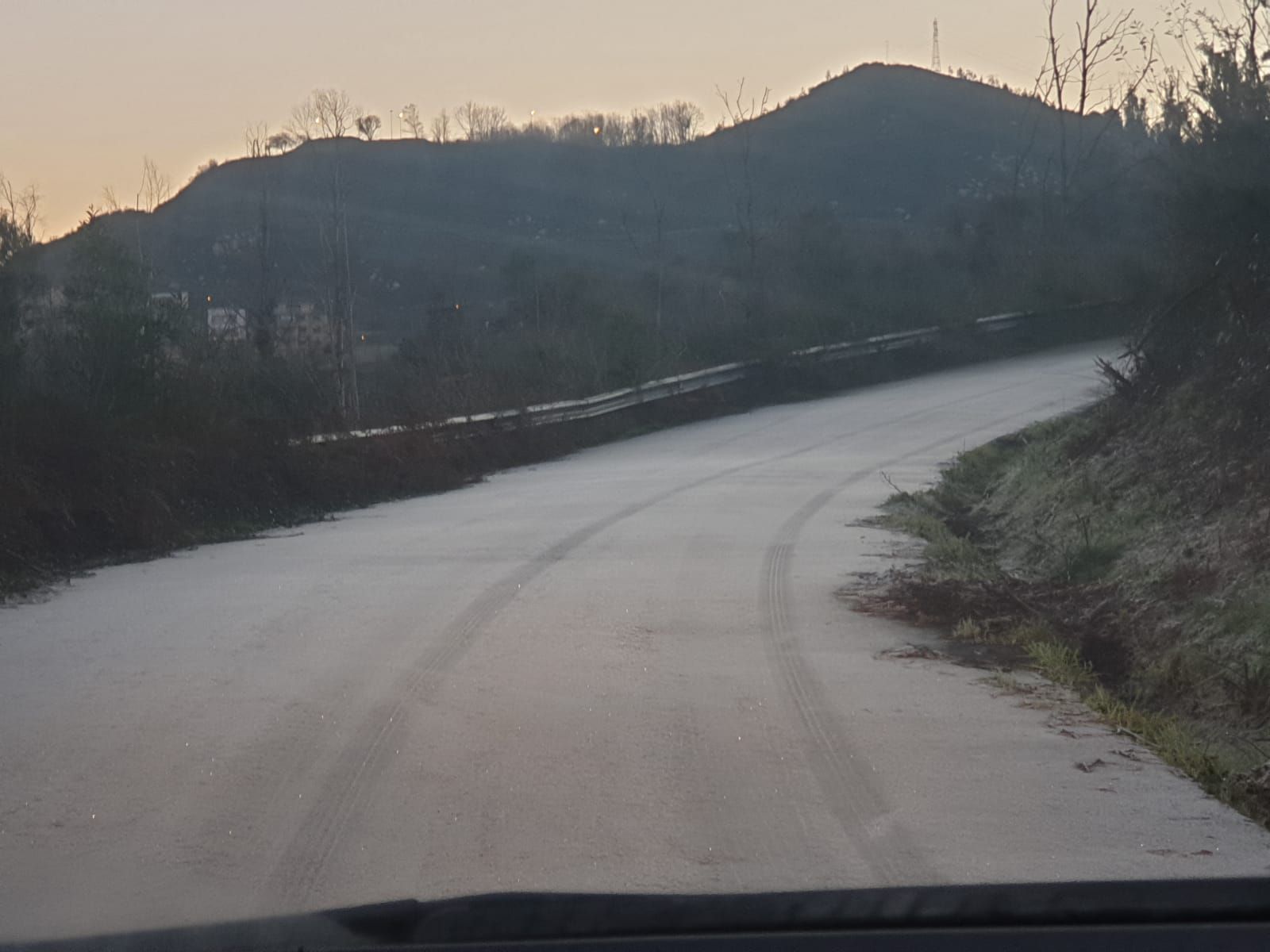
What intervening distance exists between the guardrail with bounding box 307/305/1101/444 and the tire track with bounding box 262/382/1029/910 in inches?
311

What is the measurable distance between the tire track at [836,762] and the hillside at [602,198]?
39416 mm

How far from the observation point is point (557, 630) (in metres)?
9.16

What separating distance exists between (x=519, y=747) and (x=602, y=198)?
110516 mm

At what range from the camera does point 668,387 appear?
2936 centimetres

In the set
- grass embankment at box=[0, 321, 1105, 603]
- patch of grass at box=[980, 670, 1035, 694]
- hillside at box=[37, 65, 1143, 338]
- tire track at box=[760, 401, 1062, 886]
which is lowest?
patch of grass at box=[980, 670, 1035, 694]

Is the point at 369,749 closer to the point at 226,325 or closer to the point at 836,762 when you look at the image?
the point at 836,762

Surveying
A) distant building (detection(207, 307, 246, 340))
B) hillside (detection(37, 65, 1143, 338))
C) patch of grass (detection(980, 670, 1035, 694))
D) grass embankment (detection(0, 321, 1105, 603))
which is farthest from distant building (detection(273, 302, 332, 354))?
patch of grass (detection(980, 670, 1035, 694))

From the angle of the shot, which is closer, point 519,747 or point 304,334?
point 519,747

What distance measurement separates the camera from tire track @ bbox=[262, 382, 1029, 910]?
493cm

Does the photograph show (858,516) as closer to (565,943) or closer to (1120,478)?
(1120,478)

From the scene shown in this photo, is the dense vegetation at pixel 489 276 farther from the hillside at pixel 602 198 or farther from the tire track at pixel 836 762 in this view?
the tire track at pixel 836 762

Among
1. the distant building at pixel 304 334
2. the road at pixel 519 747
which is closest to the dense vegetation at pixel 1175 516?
the road at pixel 519 747

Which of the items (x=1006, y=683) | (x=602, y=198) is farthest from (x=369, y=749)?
(x=602, y=198)

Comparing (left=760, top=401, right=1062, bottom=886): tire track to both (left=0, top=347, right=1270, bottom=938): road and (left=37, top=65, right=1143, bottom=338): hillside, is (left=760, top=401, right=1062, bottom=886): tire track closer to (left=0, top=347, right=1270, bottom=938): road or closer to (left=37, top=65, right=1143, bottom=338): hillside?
(left=0, top=347, right=1270, bottom=938): road
